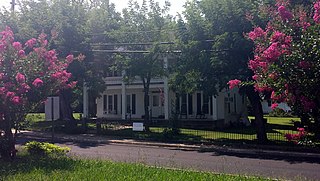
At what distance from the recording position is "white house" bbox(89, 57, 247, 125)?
35344 millimetres

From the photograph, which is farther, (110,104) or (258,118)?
(110,104)

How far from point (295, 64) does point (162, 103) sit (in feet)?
106

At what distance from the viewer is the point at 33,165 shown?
12.1 meters

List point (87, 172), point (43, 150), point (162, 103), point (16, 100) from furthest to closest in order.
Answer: point (162, 103), point (43, 150), point (16, 100), point (87, 172)

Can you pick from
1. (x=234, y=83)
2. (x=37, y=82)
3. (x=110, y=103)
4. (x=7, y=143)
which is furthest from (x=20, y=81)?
(x=110, y=103)

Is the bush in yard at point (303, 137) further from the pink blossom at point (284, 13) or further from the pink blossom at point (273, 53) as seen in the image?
the pink blossom at point (284, 13)

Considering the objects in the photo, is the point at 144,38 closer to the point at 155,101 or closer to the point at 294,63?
the point at 155,101

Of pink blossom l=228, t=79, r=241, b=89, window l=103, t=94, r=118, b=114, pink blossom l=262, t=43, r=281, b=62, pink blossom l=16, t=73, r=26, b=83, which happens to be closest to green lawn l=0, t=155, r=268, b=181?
pink blossom l=16, t=73, r=26, b=83

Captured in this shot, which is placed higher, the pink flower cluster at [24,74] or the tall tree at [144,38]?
the tall tree at [144,38]

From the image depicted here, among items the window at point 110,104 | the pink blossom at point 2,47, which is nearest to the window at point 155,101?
the window at point 110,104

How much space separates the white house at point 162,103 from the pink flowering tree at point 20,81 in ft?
60.1

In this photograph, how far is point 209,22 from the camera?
2267 centimetres

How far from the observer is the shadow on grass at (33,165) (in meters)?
11.1

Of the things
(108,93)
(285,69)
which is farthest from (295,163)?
(108,93)
